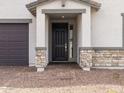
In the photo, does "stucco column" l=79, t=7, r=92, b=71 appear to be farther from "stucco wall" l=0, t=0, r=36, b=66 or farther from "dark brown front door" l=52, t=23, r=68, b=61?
"dark brown front door" l=52, t=23, r=68, b=61

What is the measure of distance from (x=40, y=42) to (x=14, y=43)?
3.51m

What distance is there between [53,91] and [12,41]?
31.4 feet

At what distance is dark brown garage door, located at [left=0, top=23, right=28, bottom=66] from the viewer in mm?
20578

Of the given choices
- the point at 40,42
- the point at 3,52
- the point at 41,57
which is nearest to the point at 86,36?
the point at 40,42

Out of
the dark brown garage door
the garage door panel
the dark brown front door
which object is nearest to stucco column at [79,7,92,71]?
the dark brown garage door

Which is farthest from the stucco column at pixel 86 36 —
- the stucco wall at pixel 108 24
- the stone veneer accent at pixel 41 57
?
the stone veneer accent at pixel 41 57

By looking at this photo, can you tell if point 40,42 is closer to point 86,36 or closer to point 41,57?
point 41,57

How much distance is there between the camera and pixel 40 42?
57.7 feet

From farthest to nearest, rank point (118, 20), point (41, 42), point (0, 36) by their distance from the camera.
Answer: point (0, 36) → point (118, 20) → point (41, 42)

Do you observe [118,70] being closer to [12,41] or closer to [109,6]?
[109,6]

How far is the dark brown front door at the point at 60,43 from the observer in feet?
72.4

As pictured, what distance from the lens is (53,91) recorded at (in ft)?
38.1

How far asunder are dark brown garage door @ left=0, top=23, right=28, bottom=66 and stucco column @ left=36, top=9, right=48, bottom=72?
3.12 m

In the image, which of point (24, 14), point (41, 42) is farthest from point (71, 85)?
point (24, 14)
